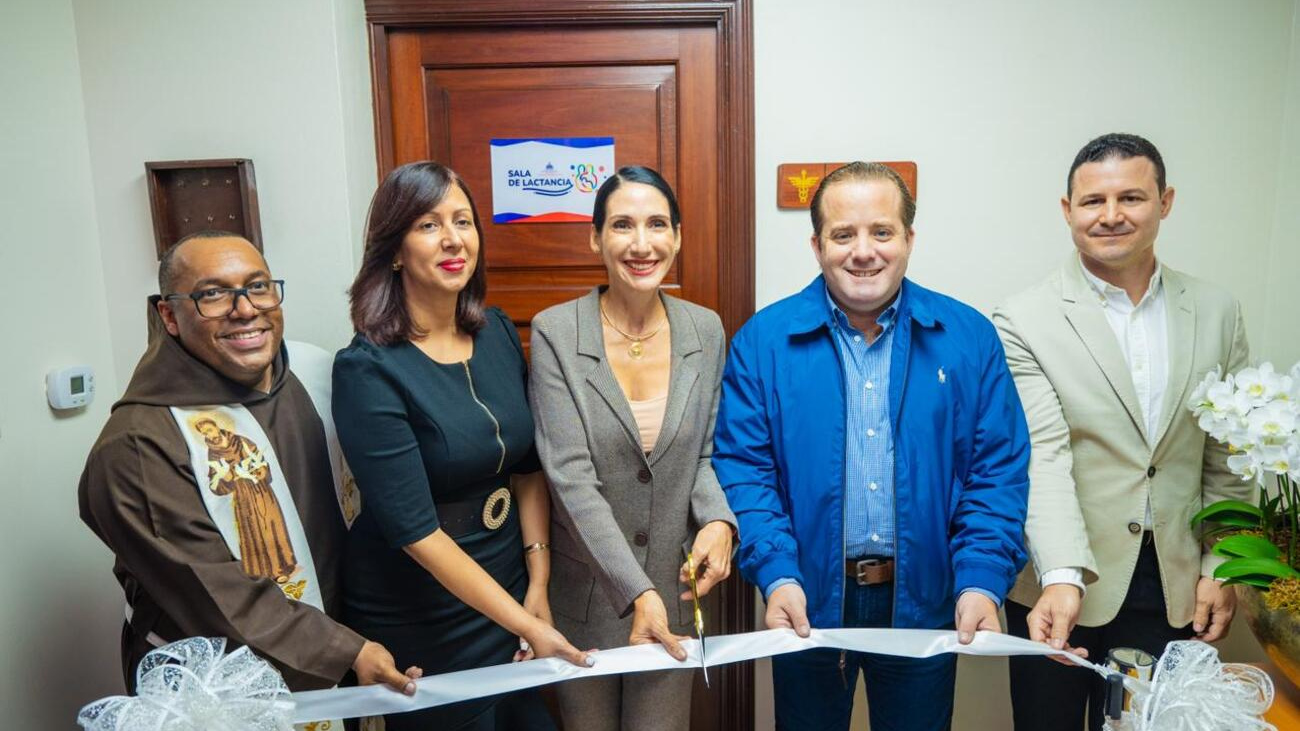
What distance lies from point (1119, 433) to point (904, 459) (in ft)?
1.80

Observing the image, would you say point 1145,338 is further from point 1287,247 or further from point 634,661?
point 634,661

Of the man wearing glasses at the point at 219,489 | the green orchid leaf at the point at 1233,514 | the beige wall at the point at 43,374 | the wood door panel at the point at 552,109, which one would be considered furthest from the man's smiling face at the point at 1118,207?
the beige wall at the point at 43,374

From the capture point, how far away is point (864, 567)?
63.3 inches

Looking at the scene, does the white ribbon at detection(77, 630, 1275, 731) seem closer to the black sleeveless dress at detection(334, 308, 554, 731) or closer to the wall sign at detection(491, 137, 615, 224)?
the black sleeveless dress at detection(334, 308, 554, 731)

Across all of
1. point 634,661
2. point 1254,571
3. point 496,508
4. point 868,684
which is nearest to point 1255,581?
point 1254,571

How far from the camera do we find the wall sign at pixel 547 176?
239 cm

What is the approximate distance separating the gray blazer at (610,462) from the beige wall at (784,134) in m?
0.81

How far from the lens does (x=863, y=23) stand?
2.26m

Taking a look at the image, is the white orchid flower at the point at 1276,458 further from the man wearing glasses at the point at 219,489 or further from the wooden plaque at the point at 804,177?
the man wearing glasses at the point at 219,489

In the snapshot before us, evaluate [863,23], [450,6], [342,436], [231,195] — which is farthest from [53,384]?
[863,23]

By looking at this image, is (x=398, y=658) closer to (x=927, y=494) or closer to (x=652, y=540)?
(x=652, y=540)

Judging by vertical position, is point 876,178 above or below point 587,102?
below

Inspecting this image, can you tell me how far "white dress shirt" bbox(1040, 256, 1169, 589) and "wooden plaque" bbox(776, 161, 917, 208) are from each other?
669mm

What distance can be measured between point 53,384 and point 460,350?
1180 mm
